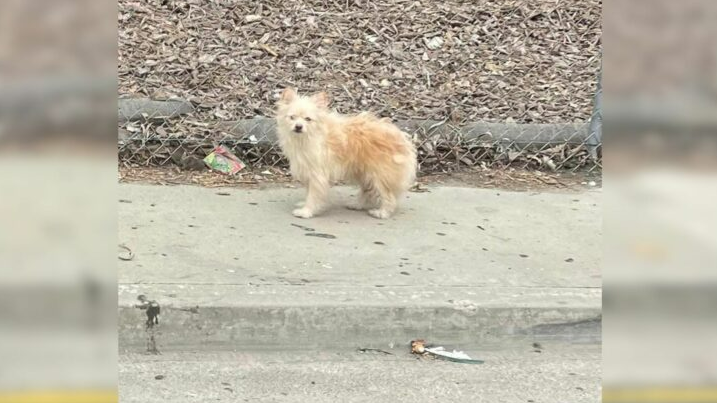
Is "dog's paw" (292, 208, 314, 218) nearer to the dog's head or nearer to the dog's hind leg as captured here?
the dog's hind leg

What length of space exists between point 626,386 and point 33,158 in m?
0.84

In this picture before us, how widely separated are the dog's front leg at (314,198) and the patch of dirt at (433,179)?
34.9 inches

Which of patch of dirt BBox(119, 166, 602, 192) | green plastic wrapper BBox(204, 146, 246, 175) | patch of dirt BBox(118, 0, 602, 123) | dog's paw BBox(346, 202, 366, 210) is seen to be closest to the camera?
dog's paw BBox(346, 202, 366, 210)

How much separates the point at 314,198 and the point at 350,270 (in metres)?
1.11

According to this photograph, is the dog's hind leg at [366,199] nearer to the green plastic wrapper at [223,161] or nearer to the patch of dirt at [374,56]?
the green plastic wrapper at [223,161]

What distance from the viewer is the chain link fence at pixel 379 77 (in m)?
7.25

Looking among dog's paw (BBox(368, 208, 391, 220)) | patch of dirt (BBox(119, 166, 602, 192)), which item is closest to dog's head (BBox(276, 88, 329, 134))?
dog's paw (BBox(368, 208, 391, 220))

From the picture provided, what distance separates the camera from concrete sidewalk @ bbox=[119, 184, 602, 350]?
438 cm

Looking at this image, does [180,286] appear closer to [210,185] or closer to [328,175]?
[328,175]

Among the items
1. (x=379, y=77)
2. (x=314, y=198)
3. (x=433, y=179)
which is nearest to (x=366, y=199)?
(x=314, y=198)

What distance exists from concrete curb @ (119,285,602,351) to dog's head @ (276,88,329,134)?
1434 mm

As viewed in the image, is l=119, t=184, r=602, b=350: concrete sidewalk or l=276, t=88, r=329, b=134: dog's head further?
l=276, t=88, r=329, b=134: dog's head

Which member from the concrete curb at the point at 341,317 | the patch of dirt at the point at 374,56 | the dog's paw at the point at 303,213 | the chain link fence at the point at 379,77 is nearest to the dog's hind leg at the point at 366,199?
the dog's paw at the point at 303,213

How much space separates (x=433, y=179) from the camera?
7.15 meters
